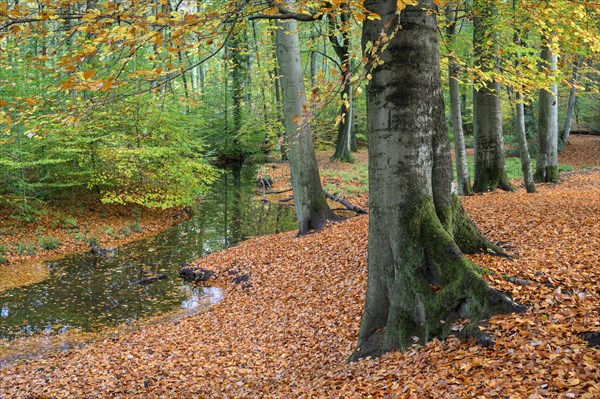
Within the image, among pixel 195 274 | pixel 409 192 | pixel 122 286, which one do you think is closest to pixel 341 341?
pixel 409 192

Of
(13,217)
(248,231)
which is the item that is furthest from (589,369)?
(13,217)

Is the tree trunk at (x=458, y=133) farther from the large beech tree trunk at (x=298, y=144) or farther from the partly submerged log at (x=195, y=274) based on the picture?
the partly submerged log at (x=195, y=274)

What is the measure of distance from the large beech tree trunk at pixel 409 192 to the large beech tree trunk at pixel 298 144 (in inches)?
252

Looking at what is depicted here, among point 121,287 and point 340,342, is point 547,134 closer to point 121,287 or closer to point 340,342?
point 340,342

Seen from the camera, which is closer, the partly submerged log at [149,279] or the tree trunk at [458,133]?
the partly submerged log at [149,279]

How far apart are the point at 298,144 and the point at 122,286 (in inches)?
222

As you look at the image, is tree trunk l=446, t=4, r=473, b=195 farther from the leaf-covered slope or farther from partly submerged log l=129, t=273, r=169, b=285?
partly submerged log l=129, t=273, r=169, b=285

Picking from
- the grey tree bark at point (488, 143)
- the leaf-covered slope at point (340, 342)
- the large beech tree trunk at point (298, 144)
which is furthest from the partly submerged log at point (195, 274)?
A: the grey tree bark at point (488, 143)

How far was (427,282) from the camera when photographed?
17.5 ft

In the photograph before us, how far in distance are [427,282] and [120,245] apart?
12662 millimetres

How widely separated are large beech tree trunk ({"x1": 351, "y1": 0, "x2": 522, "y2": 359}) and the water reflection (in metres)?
6.03

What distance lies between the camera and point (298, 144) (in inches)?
493

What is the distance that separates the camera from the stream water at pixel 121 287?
9.62 m

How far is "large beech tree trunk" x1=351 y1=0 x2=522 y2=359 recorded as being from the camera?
519 cm
